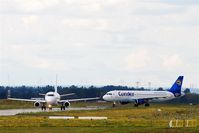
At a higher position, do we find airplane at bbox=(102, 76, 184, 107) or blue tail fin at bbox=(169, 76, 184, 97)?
blue tail fin at bbox=(169, 76, 184, 97)

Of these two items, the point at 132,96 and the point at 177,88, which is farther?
the point at 177,88

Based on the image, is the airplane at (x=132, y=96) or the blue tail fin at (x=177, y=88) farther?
the blue tail fin at (x=177, y=88)

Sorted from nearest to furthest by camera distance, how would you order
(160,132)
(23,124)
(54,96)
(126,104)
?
(160,132) < (23,124) < (54,96) < (126,104)

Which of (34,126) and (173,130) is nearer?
(173,130)

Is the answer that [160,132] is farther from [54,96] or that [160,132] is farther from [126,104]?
[126,104]

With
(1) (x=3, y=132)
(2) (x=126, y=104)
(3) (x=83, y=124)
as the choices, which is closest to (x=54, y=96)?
(2) (x=126, y=104)

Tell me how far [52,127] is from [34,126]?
2.20 meters

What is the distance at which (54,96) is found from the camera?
124250 mm

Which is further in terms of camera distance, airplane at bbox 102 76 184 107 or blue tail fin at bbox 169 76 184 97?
blue tail fin at bbox 169 76 184 97

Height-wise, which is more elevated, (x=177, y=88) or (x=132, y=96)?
(x=177, y=88)

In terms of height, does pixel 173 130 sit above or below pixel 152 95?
below

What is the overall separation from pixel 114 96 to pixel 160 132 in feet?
299

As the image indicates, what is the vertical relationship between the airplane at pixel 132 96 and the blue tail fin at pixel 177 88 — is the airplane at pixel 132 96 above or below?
below

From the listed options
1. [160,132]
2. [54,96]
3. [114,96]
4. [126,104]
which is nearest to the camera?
[160,132]
